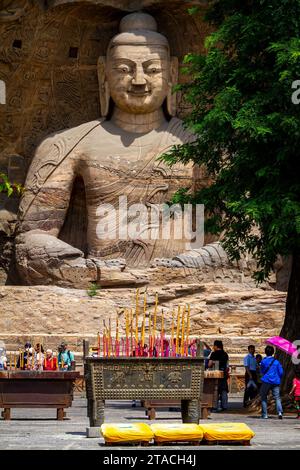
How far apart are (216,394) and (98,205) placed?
1089 cm

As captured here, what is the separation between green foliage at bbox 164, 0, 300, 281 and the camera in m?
20.0

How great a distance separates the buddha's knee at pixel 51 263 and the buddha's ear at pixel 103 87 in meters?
3.70

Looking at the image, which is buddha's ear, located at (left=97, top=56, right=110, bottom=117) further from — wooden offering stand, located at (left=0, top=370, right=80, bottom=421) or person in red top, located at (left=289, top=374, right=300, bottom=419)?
wooden offering stand, located at (left=0, top=370, right=80, bottom=421)

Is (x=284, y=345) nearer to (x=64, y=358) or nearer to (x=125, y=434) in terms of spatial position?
(x=64, y=358)

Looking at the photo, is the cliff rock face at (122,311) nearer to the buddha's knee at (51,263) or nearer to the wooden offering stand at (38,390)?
the buddha's knee at (51,263)

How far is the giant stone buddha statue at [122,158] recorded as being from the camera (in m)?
31.2

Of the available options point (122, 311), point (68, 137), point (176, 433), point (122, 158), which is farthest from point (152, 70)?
point (176, 433)

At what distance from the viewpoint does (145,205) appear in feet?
103

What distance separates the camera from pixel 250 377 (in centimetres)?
2230

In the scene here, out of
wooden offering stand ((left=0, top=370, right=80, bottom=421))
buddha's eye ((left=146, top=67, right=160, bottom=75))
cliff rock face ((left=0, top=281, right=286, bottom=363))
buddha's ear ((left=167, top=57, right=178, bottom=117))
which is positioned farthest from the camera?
buddha's ear ((left=167, top=57, right=178, bottom=117))

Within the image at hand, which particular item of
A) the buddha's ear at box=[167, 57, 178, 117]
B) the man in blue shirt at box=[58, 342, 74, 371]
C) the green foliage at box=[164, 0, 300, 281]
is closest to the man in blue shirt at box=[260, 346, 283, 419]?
the green foliage at box=[164, 0, 300, 281]

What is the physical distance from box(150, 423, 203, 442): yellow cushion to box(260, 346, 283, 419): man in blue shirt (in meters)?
5.13

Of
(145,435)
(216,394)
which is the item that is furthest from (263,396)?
(145,435)

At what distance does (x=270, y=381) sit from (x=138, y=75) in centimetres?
1298
